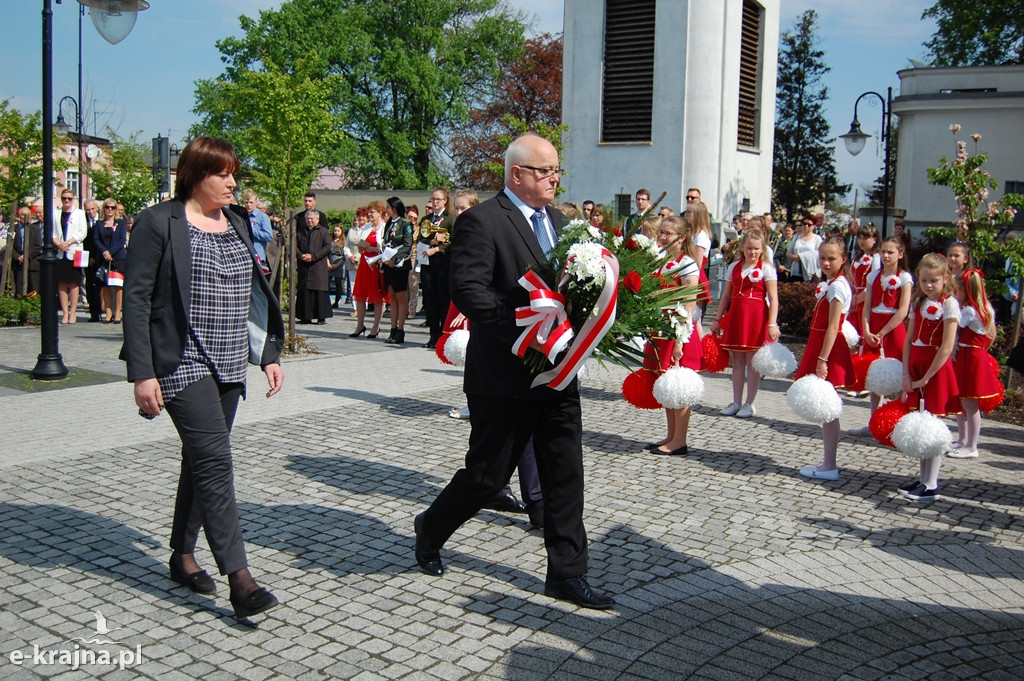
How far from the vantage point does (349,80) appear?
2013 inches

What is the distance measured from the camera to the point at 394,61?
50.2 m

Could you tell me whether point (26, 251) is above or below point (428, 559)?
above

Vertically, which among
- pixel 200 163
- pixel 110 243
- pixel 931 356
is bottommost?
pixel 931 356

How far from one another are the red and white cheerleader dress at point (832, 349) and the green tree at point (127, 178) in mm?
33492

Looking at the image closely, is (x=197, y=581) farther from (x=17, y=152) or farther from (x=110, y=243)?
(x=17, y=152)

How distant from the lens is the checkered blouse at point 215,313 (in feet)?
14.1

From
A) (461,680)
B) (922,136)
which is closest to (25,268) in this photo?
(461,680)

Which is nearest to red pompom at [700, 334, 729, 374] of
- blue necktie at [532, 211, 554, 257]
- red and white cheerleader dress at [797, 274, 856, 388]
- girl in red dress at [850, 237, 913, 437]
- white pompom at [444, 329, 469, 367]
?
red and white cheerleader dress at [797, 274, 856, 388]

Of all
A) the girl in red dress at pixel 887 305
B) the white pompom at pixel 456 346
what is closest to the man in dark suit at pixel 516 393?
the white pompom at pixel 456 346

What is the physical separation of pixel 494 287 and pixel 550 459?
854mm

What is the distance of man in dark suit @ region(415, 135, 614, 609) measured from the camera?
4434mm

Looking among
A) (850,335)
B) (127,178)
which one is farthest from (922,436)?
(127,178)

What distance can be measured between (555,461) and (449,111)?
166ft

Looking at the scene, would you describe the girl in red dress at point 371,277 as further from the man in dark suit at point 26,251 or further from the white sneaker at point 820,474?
the white sneaker at point 820,474
